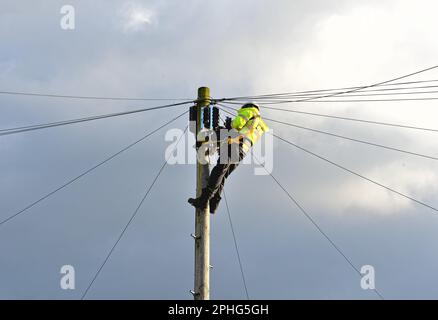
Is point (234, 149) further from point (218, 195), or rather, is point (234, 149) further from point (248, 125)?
point (218, 195)

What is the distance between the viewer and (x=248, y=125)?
12.9m

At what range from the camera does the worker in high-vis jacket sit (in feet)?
38.7

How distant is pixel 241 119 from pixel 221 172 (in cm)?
118

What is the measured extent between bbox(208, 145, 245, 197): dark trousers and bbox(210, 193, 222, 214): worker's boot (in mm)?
48

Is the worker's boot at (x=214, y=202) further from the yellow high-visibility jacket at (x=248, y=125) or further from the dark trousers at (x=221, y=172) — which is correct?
the yellow high-visibility jacket at (x=248, y=125)
